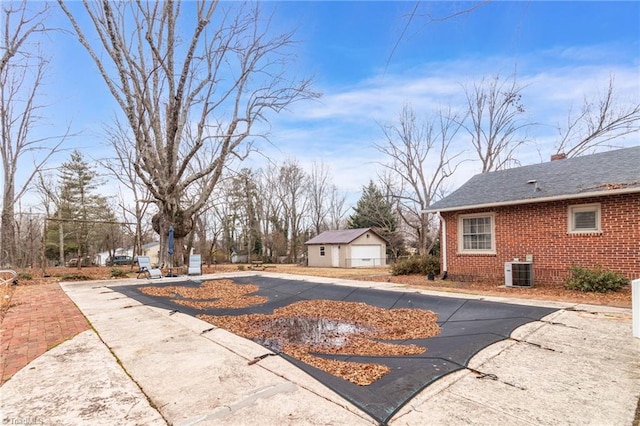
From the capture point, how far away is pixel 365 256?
25688 mm

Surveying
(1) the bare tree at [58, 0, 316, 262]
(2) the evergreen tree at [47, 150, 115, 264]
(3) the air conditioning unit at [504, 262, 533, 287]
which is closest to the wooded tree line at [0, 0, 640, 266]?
(1) the bare tree at [58, 0, 316, 262]

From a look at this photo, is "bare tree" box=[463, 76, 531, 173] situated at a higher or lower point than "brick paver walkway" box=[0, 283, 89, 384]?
higher

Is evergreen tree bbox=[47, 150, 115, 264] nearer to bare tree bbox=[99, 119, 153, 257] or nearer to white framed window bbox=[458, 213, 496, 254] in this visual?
bare tree bbox=[99, 119, 153, 257]

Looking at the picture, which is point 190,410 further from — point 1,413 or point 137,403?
point 1,413

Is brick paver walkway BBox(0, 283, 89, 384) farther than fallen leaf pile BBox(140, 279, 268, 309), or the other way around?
fallen leaf pile BBox(140, 279, 268, 309)

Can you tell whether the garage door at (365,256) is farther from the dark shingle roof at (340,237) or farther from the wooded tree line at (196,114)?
the wooded tree line at (196,114)

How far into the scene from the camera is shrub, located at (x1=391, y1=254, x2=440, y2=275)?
13.1 meters

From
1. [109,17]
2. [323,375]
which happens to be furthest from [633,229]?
[109,17]

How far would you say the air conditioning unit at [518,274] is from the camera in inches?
355

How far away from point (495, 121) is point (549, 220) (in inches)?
551

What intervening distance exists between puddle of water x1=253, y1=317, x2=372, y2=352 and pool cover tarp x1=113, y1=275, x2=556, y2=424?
2.47 feet

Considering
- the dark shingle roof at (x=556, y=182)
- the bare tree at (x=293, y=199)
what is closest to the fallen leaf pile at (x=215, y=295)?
the dark shingle roof at (x=556, y=182)

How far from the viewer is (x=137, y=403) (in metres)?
2.54

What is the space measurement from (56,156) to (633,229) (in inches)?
1011
